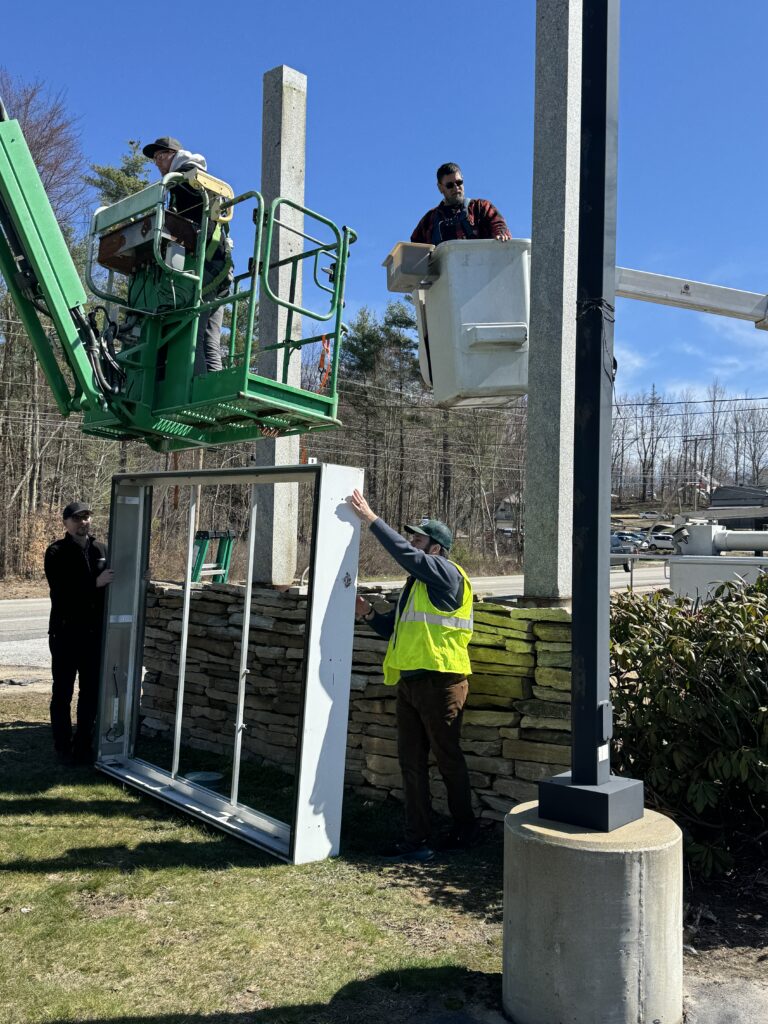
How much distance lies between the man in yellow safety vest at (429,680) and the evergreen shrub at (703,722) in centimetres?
98

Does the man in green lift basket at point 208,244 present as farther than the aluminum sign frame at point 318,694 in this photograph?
Yes

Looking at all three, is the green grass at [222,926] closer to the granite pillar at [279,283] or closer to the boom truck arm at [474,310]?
the granite pillar at [279,283]

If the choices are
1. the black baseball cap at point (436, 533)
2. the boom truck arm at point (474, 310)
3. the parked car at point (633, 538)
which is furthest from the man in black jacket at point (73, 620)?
the parked car at point (633, 538)

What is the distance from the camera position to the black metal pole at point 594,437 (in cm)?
359

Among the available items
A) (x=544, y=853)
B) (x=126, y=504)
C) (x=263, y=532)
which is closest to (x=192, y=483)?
(x=126, y=504)

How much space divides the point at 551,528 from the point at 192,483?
267cm

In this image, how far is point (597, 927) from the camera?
129 inches

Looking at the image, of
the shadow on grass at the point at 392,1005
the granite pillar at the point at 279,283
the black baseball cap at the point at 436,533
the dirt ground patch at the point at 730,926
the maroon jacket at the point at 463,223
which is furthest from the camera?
the granite pillar at the point at 279,283

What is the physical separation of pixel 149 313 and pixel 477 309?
2373 millimetres

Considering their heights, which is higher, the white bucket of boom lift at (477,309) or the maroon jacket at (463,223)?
the maroon jacket at (463,223)

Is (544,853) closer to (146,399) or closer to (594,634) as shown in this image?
(594,634)

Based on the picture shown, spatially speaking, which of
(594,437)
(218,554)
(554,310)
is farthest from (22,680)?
(594,437)

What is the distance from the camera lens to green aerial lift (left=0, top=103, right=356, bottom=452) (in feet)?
19.9

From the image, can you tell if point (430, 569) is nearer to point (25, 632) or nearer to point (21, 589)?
point (25, 632)
